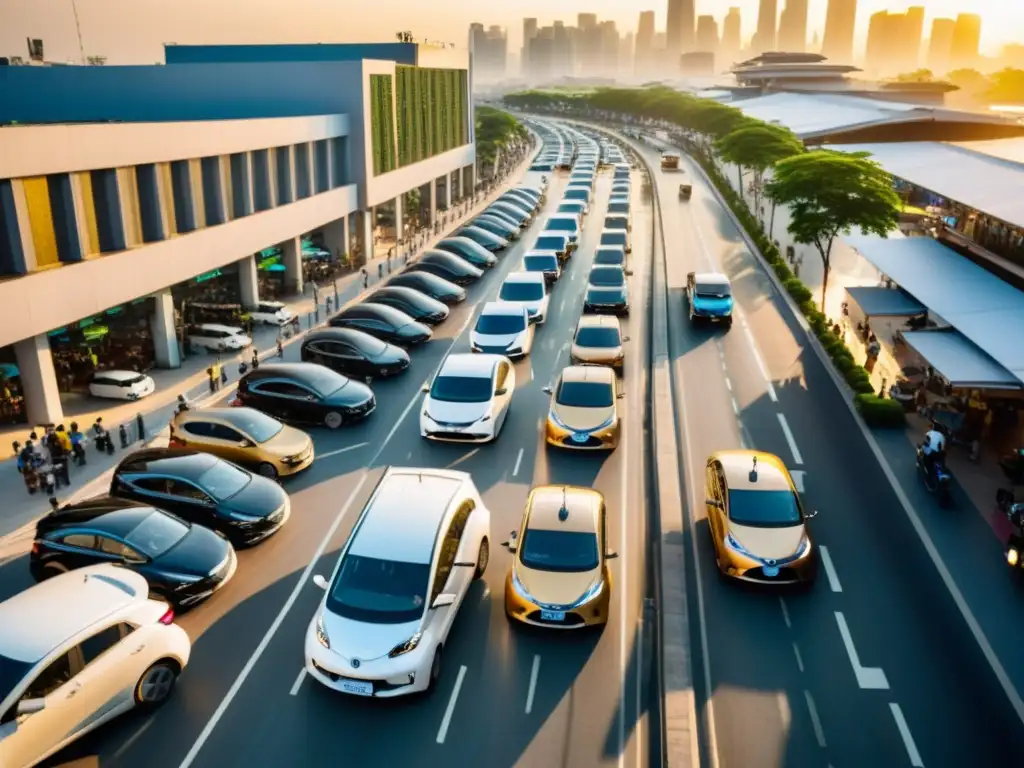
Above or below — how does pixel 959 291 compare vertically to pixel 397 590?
above

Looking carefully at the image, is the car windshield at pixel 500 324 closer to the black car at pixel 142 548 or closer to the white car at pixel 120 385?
the white car at pixel 120 385

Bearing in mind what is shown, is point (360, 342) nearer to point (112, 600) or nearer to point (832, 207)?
point (112, 600)

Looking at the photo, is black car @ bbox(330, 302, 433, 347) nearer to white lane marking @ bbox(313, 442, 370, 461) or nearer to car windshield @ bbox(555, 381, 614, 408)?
white lane marking @ bbox(313, 442, 370, 461)

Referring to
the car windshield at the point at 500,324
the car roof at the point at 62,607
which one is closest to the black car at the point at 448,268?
the car windshield at the point at 500,324

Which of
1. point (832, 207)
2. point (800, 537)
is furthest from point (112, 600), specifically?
point (832, 207)

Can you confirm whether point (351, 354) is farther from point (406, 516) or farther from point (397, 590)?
point (397, 590)

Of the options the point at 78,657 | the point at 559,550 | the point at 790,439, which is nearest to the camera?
the point at 78,657

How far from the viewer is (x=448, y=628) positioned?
12383 millimetres

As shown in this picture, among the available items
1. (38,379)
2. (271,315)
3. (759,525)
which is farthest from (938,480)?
(271,315)

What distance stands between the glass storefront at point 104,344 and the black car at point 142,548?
43.1 ft

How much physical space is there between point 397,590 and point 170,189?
71.2 ft

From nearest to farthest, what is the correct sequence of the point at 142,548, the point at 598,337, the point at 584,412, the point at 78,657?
the point at 78,657 → the point at 142,548 → the point at 584,412 → the point at 598,337

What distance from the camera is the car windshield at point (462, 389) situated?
2078 centimetres

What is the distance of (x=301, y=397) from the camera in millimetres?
21688
